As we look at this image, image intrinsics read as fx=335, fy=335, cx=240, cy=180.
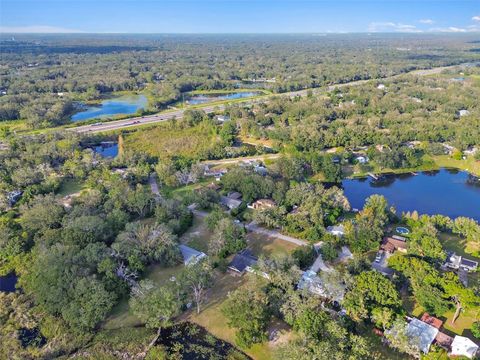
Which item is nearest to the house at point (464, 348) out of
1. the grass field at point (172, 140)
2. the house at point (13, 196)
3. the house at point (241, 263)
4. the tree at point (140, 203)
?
the house at point (241, 263)

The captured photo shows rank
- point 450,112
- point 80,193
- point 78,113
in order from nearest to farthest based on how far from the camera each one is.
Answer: point 80,193, point 450,112, point 78,113

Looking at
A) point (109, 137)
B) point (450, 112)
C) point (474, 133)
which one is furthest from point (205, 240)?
point (450, 112)

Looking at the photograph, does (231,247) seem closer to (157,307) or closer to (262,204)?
(262,204)

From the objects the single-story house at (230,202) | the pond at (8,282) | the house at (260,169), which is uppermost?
the house at (260,169)

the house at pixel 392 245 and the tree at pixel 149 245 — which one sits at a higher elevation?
the tree at pixel 149 245

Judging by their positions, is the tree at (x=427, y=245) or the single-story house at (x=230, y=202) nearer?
the tree at (x=427, y=245)

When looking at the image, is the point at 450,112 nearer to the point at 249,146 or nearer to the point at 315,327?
the point at 249,146

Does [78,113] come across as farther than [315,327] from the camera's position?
Yes

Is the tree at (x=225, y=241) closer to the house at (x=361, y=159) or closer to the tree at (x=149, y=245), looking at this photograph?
the tree at (x=149, y=245)
